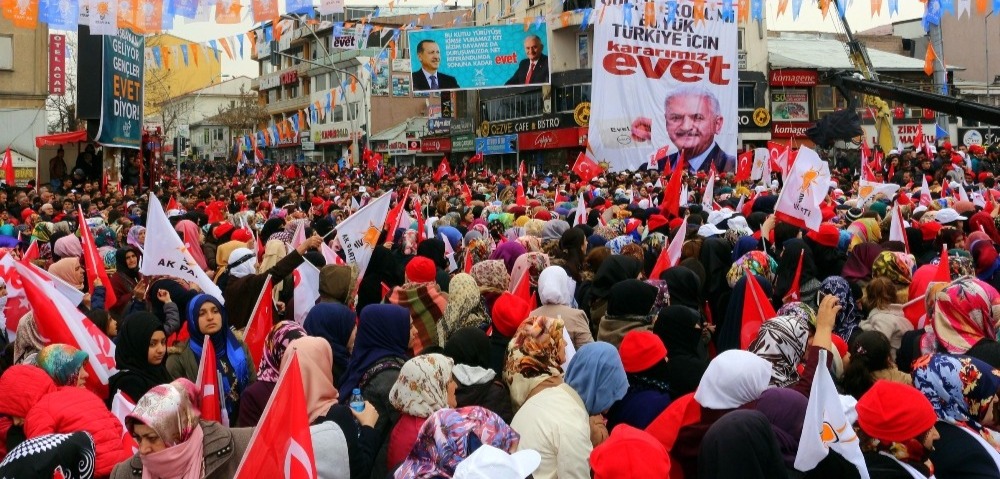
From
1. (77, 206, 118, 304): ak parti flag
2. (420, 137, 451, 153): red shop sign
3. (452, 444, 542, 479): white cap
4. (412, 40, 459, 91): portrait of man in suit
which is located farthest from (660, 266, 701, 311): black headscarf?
(420, 137, 451, 153): red shop sign

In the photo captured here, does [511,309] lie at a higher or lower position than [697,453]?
higher

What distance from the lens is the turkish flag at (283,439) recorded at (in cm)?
336

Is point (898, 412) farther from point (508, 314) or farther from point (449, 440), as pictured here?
point (508, 314)

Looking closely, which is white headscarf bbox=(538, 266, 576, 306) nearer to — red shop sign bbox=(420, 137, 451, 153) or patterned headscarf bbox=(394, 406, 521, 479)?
patterned headscarf bbox=(394, 406, 521, 479)

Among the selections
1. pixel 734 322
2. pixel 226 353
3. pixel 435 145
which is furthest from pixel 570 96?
pixel 226 353

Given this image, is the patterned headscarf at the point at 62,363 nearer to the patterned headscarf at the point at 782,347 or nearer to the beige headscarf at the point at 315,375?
the beige headscarf at the point at 315,375

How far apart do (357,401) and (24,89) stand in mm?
30919

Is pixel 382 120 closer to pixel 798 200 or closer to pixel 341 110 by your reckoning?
pixel 341 110

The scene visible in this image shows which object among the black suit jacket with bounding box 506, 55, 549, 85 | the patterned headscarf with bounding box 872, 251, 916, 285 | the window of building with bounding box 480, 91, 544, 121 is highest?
the black suit jacket with bounding box 506, 55, 549, 85

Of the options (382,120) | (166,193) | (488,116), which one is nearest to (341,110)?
(382,120)

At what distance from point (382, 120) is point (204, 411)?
243ft

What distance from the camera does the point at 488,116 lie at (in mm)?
56812

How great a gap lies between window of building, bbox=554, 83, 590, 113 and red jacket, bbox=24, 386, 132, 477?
45.4 meters

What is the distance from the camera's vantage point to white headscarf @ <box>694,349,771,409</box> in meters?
4.05
